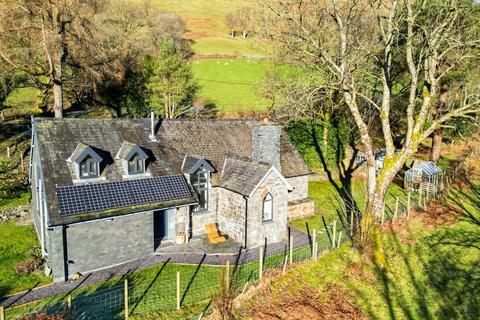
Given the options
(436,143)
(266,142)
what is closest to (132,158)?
(266,142)

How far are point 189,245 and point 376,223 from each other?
1052 centimetres

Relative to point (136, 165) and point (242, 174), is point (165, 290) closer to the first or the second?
point (136, 165)

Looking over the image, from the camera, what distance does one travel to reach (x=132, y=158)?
2020 centimetres

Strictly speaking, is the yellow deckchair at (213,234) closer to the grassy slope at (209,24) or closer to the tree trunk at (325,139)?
the tree trunk at (325,139)

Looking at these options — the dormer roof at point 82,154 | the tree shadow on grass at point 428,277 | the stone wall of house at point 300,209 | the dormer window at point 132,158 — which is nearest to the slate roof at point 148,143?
the dormer window at point 132,158

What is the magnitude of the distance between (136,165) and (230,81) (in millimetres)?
42986

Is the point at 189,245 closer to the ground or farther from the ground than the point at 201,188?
closer to the ground

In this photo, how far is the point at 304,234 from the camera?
23.3 m

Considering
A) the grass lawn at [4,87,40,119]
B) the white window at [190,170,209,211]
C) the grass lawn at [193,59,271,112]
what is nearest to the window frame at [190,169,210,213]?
the white window at [190,170,209,211]

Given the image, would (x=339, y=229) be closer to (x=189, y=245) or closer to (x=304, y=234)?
(x=304, y=234)

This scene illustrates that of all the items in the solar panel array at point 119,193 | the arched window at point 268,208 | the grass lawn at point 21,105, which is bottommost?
the arched window at point 268,208

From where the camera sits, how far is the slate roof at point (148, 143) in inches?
737

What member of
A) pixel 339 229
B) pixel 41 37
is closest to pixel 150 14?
pixel 41 37

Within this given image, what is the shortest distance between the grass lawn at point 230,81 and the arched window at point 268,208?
96.7 feet
